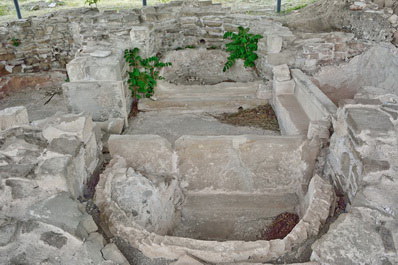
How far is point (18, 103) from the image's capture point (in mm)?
5914

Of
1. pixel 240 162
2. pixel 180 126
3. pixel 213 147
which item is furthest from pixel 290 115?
pixel 180 126

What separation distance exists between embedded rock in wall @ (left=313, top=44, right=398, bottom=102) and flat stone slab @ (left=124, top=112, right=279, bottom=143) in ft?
3.72

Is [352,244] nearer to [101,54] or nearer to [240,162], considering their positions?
[240,162]

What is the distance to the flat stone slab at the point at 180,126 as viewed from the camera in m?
4.19

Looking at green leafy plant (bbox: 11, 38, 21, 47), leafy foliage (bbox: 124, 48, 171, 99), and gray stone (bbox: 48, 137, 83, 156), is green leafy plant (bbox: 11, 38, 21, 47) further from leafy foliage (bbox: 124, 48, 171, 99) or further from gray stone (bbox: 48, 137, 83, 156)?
gray stone (bbox: 48, 137, 83, 156)

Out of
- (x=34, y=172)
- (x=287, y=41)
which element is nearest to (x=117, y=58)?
(x=34, y=172)

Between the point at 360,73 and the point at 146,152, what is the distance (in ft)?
10.8

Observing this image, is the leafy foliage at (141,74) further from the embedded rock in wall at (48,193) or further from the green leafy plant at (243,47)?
the embedded rock in wall at (48,193)

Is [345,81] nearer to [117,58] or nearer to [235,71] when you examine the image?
[235,71]

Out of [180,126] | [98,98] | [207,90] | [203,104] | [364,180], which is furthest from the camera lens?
[207,90]

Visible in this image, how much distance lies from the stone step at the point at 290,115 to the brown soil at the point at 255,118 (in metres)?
0.10

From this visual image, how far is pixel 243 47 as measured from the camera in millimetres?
5410

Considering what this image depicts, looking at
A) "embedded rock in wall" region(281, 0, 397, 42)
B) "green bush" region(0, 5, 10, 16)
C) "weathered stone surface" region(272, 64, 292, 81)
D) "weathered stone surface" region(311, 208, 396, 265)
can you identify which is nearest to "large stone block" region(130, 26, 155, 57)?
"weathered stone surface" region(272, 64, 292, 81)

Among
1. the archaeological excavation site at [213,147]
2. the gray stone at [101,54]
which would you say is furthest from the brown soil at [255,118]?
the gray stone at [101,54]
